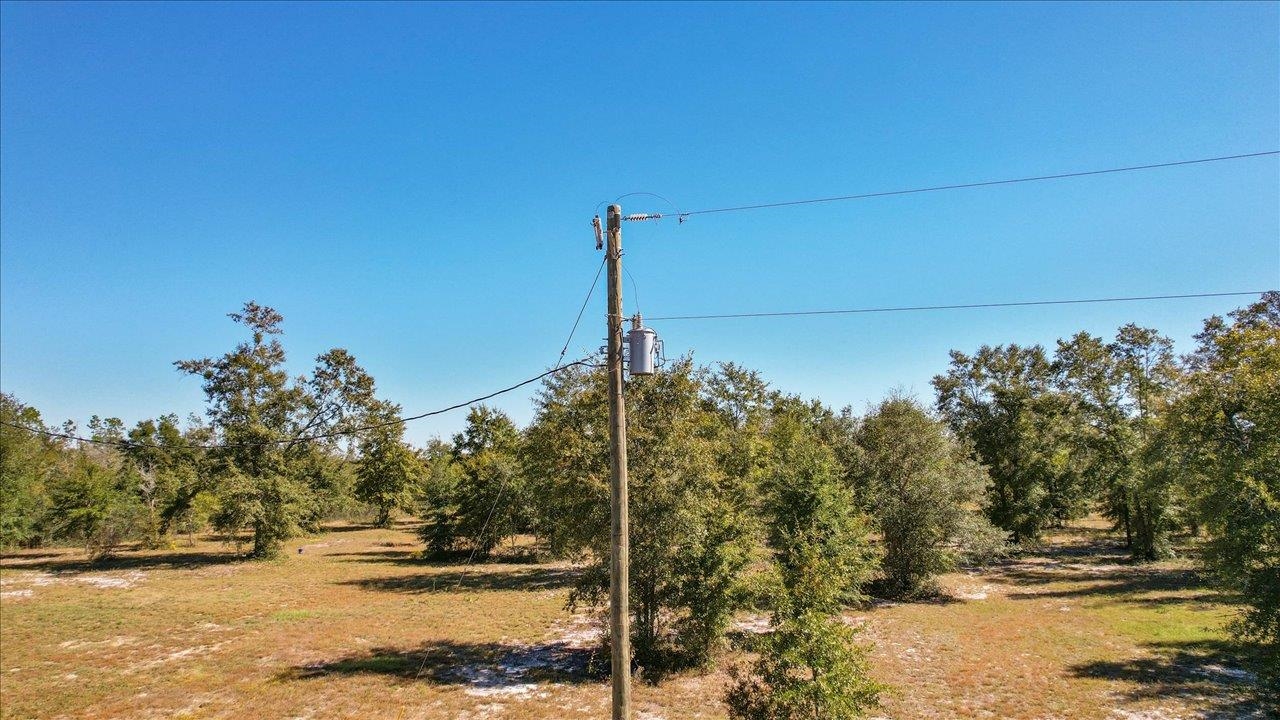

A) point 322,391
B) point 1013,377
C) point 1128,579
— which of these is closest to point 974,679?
point 1128,579

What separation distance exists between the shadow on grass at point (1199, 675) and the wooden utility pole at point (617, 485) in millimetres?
14702

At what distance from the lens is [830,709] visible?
29.1 ft

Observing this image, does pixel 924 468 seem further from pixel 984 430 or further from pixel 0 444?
pixel 0 444

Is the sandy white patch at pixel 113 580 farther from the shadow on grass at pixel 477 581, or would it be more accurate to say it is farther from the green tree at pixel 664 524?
the green tree at pixel 664 524

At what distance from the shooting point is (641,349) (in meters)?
7.77

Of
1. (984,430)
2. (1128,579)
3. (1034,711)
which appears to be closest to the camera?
(1034,711)

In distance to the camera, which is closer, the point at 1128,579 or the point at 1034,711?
the point at 1034,711

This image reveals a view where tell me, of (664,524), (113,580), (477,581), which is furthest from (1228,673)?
(113,580)

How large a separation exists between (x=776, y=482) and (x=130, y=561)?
46184 millimetres

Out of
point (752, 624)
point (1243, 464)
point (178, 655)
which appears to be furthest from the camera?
point (752, 624)

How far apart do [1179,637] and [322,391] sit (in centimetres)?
5304

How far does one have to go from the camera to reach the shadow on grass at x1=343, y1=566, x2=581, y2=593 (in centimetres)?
2972

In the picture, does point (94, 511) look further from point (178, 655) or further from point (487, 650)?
point (487, 650)

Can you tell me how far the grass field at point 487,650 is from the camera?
13641 mm
